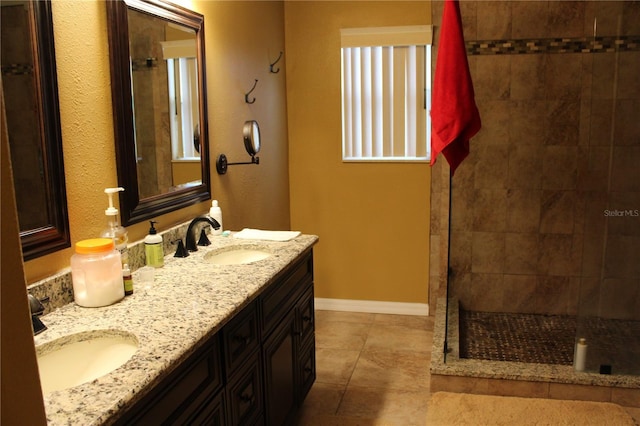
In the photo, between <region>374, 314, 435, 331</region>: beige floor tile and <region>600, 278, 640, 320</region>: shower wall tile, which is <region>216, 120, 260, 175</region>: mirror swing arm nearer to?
<region>374, 314, 435, 331</region>: beige floor tile

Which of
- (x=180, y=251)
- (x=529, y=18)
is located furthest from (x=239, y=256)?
(x=529, y=18)

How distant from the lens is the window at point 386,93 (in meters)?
3.69

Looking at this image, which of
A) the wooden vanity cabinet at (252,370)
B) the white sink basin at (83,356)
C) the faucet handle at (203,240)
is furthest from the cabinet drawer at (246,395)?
the faucet handle at (203,240)

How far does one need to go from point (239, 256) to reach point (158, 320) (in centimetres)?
91

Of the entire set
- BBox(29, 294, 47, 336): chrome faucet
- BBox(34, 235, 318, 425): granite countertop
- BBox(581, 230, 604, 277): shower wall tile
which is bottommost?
BBox(581, 230, 604, 277): shower wall tile

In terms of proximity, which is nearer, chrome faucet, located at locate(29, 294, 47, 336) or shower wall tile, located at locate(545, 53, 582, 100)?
chrome faucet, located at locate(29, 294, 47, 336)

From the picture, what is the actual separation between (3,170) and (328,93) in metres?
3.41

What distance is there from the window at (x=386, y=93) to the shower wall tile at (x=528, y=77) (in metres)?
0.56

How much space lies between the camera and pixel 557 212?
11.9 ft

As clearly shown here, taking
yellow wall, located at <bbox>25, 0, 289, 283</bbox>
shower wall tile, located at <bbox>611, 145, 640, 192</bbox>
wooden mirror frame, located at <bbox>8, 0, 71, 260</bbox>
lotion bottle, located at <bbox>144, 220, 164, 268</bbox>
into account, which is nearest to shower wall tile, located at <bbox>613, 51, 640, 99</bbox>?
shower wall tile, located at <bbox>611, 145, 640, 192</bbox>

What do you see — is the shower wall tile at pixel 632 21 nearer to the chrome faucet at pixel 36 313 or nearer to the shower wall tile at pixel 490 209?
the shower wall tile at pixel 490 209

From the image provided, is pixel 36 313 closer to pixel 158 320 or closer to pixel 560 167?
pixel 158 320

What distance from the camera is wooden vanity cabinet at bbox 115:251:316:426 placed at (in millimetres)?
1371

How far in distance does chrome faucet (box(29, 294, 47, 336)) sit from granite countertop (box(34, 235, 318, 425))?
18 millimetres
